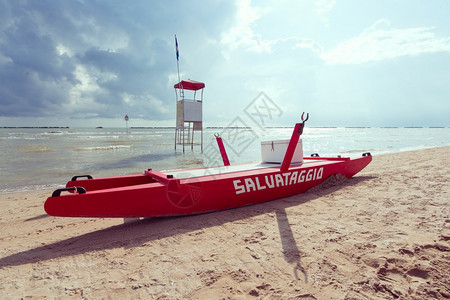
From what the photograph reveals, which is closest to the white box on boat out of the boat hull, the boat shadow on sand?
the boat hull

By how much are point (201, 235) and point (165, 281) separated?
3.31 feet

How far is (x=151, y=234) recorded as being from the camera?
3396 millimetres

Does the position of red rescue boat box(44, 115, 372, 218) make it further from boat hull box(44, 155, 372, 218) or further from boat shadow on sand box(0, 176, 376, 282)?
boat shadow on sand box(0, 176, 376, 282)

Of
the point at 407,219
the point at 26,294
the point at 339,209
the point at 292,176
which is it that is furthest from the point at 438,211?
the point at 26,294

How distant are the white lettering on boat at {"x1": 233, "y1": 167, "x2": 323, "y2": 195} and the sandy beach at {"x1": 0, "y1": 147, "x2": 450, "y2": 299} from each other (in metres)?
0.39

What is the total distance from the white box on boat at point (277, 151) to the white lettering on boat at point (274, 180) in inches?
22.7

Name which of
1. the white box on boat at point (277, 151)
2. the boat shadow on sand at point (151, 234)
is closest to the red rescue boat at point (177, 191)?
the boat shadow on sand at point (151, 234)

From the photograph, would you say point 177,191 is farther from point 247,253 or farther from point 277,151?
point 277,151

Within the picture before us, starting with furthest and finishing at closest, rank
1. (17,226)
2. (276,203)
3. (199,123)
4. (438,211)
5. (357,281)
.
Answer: (199,123), (276,203), (17,226), (438,211), (357,281)

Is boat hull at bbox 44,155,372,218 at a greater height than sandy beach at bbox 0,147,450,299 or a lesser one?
greater

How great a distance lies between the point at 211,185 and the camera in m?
3.90

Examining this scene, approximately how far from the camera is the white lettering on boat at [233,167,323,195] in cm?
421

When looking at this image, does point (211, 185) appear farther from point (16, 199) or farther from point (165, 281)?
point (16, 199)

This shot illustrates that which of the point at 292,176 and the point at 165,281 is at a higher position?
the point at 292,176
